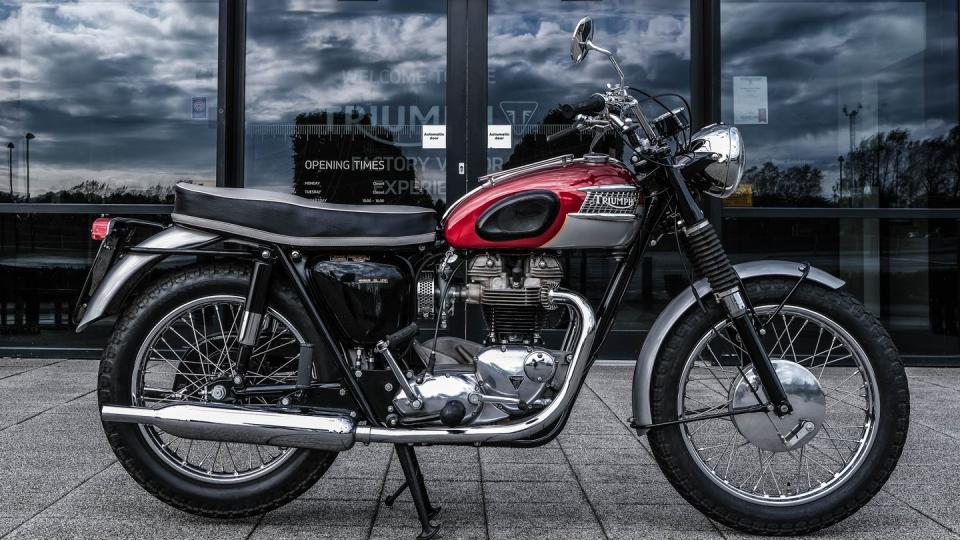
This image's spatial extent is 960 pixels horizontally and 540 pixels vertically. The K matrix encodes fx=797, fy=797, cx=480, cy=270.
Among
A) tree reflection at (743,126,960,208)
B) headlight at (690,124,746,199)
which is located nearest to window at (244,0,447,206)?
tree reflection at (743,126,960,208)

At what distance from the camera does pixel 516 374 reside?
8.30ft

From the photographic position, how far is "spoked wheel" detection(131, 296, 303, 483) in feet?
8.52

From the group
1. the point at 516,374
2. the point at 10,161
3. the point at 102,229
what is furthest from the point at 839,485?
the point at 10,161

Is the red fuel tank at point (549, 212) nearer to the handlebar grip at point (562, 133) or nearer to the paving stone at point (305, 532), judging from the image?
the handlebar grip at point (562, 133)

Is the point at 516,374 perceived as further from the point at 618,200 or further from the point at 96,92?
the point at 96,92

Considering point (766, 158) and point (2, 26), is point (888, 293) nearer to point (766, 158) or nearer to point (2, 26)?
point (766, 158)

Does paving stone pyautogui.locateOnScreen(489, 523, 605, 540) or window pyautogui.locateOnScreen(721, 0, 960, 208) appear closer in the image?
paving stone pyautogui.locateOnScreen(489, 523, 605, 540)

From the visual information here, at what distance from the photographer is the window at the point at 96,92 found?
6031 millimetres

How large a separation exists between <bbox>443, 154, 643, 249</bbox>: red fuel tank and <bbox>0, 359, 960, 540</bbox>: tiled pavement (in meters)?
0.95

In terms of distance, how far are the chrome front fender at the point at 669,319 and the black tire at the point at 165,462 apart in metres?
1.02

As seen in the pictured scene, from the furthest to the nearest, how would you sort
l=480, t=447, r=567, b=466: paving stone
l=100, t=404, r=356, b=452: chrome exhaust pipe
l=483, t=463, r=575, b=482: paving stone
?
l=480, t=447, r=567, b=466: paving stone → l=483, t=463, r=575, b=482: paving stone → l=100, t=404, r=356, b=452: chrome exhaust pipe

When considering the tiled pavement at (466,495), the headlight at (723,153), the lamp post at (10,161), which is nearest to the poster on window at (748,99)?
the tiled pavement at (466,495)

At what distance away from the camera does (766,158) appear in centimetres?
593

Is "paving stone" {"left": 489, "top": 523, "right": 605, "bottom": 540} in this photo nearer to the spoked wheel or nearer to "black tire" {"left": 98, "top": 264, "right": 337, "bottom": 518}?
"black tire" {"left": 98, "top": 264, "right": 337, "bottom": 518}
